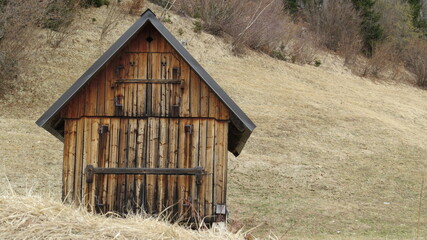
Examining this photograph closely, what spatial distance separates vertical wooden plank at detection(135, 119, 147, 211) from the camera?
500 inches

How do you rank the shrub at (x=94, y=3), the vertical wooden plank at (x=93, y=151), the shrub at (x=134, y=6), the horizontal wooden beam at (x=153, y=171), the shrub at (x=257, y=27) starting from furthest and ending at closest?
the shrub at (x=257, y=27) → the shrub at (x=134, y=6) → the shrub at (x=94, y=3) → the vertical wooden plank at (x=93, y=151) → the horizontal wooden beam at (x=153, y=171)

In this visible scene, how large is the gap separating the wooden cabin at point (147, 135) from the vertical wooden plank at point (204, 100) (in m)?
0.02

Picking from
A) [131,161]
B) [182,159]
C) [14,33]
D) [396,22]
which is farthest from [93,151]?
[396,22]

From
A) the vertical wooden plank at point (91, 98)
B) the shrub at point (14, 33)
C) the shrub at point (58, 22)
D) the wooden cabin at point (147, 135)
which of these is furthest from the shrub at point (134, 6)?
the vertical wooden plank at point (91, 98)

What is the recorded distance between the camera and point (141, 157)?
12.8 m

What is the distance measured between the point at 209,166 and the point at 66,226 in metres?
6.96

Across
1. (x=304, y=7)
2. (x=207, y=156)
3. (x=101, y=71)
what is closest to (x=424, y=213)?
(x=207, y=156)

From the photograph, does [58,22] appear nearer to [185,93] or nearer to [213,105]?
[185,93]

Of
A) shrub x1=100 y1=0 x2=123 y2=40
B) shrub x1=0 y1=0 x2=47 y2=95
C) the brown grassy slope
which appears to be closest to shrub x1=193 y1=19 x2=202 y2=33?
the brown grassy slope

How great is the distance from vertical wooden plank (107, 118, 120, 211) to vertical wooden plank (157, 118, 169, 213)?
2.74 ft

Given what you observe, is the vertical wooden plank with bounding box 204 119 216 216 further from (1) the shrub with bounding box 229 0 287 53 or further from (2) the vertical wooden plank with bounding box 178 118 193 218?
(1) the shrub with bounding box 229 0 287 53

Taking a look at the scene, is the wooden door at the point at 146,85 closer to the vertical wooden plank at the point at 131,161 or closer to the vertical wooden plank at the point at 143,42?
the vertical wooden plank at the point at 143,42

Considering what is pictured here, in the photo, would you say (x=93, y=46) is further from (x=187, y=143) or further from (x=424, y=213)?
(x=187, y=143)

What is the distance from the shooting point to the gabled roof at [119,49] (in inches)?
477
